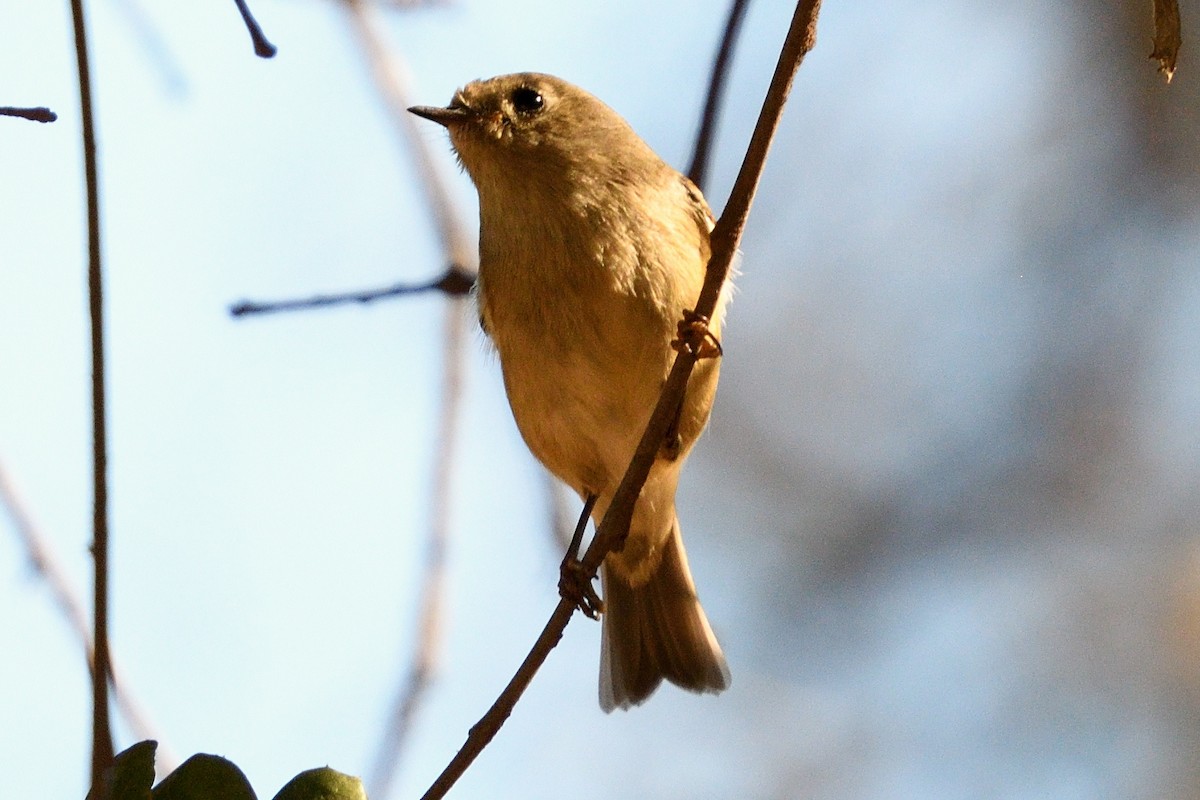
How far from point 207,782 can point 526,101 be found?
258 centimetres

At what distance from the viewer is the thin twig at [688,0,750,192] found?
2.47 meters

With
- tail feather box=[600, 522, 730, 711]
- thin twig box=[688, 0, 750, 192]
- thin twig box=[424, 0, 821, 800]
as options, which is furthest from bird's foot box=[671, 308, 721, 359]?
tail feather box=[600, 522, 730, 711]

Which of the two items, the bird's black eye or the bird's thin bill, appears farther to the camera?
the bird's black eye

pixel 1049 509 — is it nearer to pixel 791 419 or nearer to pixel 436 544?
pixel 791 419

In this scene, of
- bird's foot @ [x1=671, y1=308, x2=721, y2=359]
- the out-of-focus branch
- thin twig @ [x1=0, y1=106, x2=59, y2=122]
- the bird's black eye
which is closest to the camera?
thin twig @ [x1=0, y1=106, x2=59, y2=122]

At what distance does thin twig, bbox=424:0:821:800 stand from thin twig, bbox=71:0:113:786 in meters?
0.62

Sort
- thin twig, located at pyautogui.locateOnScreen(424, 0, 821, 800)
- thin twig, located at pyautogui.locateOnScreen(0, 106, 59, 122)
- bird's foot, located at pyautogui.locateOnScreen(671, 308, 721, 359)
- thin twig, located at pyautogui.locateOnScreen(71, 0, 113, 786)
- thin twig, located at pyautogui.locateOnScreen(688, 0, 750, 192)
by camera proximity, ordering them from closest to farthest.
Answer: thin twig, located at pyautogui.locateOnScreen(71, 0, 113, 786), thin twig, located at pyautogui.locateOnScreen(0, 106, 59, 122), thin twig, located at pyautogui.locateOnScreen(424, 0, 821, 800), thin twig, located at pyautogui.locateOnScreen(688, 0, 750, 192), bird's foot, located at pyautogui.locateOnScreen(671, 308, 721, 359)

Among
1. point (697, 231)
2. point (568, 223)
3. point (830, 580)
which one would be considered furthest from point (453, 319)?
point (830, 580)

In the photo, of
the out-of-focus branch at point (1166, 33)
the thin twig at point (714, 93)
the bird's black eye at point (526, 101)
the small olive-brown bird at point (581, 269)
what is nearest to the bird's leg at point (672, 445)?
the small olive-brown bird at point (581, 269)

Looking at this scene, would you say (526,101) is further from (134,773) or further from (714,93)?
(134,773)

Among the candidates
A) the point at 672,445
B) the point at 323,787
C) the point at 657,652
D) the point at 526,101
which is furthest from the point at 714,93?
the point at 657,652

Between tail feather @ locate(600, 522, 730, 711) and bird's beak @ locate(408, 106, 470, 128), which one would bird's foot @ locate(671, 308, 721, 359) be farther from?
tail feather @ locate(600, 522, 730, 711)

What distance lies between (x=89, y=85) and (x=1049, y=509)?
5876mm

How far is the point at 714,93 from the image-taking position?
2.57 meters
